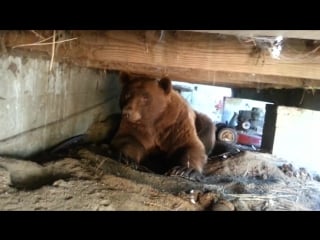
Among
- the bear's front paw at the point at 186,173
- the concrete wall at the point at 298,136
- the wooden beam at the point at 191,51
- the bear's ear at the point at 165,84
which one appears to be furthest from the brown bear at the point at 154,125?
the wooden beam at the point at 191,51

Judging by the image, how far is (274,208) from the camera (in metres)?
2.21

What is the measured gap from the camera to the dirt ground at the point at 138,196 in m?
1.72

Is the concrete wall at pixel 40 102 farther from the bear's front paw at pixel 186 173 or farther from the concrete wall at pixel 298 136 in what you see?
the concrete wall at pixel 298 136

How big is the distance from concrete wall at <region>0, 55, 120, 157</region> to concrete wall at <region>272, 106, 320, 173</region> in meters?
2.33

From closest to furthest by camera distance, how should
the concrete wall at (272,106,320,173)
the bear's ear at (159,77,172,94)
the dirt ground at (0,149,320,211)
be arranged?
the dirt ground at (0,149,320,211), the bear's ear at (159,77,172,94), the concrete wall at (272,106,320,173)

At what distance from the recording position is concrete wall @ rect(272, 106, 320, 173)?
14.2 feet

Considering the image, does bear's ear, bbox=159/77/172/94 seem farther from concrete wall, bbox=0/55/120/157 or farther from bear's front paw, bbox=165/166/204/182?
bear's front paw, bbox=165/166/204/182

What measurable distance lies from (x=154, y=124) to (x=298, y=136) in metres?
1.84

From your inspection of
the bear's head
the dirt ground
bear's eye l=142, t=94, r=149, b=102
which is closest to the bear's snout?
the bear's head

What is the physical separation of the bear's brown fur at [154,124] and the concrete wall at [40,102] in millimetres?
490

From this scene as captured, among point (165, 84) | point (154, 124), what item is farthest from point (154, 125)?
point (165, 84)
